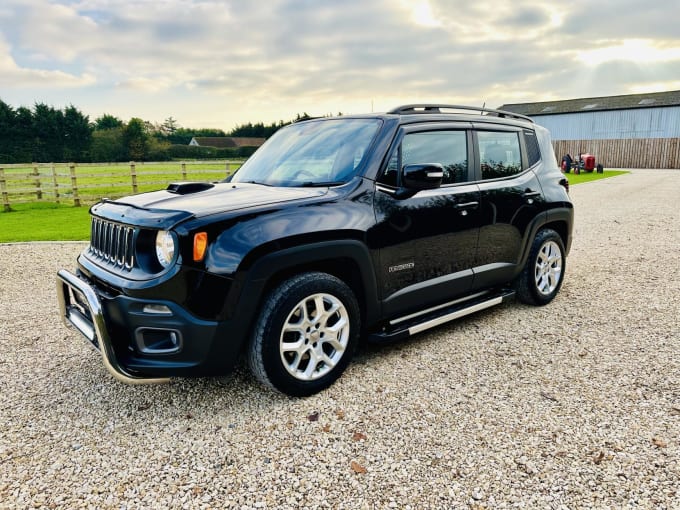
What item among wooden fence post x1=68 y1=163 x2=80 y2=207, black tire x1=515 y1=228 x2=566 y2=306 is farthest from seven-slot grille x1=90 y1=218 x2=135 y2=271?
wooden fence post x1=68 y1=163 x2=80 y2=207

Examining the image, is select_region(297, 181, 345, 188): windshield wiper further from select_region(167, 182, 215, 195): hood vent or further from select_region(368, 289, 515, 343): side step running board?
select_region(368, 289, 515, 343): side step running board

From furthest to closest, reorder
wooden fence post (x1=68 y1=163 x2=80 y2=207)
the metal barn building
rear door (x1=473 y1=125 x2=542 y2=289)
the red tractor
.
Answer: the metal barn building < the red tractor < wooden fence post (x1=68 y1=163 x2=80 y2=207) < rear door (x1=473 y1=125 x2=542 y2=289)

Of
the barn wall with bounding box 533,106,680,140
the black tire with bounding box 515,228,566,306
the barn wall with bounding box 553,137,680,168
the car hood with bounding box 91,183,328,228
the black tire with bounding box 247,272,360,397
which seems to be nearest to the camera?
the car hood with bounding box 91,183,328,228

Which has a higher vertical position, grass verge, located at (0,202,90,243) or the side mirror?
the side mirror

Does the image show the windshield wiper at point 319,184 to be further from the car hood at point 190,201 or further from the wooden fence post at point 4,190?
the wooden fence post at point 4,190

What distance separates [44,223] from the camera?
1227 cm

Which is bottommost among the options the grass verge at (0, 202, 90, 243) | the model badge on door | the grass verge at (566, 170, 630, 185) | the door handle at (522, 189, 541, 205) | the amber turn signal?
the grass verge at (0, 202, 90, 243)

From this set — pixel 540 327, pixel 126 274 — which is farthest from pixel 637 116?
pixel 126 274

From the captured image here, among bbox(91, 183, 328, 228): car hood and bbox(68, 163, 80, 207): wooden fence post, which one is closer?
bbox(91, 183, 328, 228): car hood

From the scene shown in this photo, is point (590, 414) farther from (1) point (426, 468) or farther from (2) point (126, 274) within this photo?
(2) point (126, 274)

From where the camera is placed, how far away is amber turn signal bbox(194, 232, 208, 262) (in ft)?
8.85

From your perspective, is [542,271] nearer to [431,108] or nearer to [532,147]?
[532,147]

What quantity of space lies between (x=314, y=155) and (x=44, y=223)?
439 inches

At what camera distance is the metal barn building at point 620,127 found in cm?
3698
